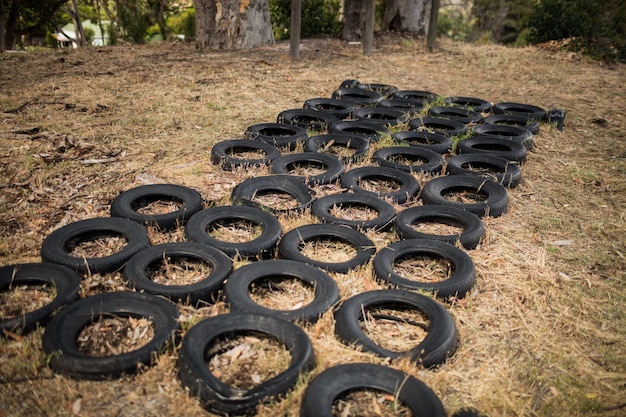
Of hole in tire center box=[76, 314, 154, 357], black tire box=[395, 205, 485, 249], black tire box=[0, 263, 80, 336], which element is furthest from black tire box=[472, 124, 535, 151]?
black tire box=[0, 263, 80, 336]

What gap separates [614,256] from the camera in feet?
13.2

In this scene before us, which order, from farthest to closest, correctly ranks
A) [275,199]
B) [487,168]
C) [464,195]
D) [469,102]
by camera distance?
[469,102] < [487,168] < [464,195] < [275,199]

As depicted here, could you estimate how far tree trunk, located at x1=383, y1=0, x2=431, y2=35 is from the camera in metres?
14.0

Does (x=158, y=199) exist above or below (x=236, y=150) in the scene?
below

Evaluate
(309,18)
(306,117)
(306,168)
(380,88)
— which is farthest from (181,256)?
(309,18)

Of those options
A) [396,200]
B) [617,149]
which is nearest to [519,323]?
[396,200]

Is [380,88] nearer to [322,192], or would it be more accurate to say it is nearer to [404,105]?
[404,105]

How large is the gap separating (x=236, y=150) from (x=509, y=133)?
3550 millimetres

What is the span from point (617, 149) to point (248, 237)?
16.7 feet

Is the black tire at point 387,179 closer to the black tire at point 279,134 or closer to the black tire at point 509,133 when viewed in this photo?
the black tire at point 279,134

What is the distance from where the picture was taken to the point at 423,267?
3.82 m

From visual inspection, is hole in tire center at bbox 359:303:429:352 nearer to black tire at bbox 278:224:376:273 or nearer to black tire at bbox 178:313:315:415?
black tire at bbox 278:224:376:273

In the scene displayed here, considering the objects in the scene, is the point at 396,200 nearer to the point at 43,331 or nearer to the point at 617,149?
the point at 43,331

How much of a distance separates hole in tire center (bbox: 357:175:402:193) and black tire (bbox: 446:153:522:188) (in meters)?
0.66
